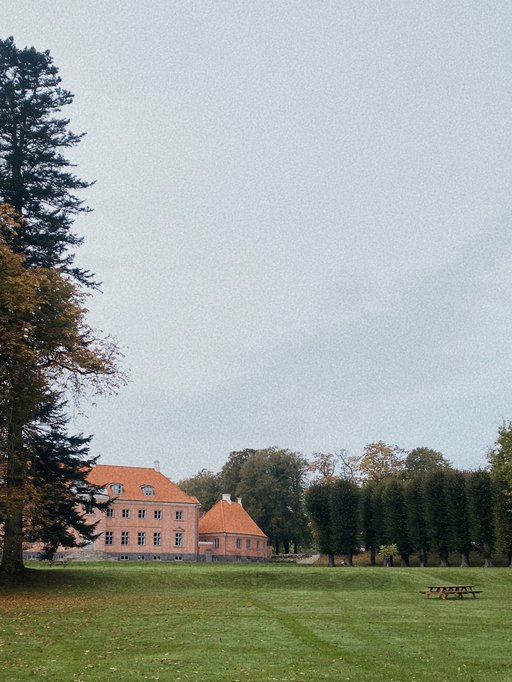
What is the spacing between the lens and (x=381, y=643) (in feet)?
60.6

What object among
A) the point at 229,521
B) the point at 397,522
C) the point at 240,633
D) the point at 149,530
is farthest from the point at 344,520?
the point at 240,633

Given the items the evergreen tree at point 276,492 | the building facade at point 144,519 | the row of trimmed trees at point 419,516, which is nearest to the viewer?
the row of trimmed trees at point 419,516

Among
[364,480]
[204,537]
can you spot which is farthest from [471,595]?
[204,537]

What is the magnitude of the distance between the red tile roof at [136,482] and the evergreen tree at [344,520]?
23821mm

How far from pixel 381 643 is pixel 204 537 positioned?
3026 inches

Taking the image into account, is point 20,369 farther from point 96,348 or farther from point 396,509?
point 396,509

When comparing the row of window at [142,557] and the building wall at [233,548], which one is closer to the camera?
the row of window at [142,557]

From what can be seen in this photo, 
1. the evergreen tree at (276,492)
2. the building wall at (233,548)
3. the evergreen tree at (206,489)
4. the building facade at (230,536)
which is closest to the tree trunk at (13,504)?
the building facade at (230,536)

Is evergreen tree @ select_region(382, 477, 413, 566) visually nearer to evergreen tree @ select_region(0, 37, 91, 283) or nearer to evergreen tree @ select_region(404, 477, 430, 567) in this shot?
evergreen tree @ select_region(404, 477, 430, 567)

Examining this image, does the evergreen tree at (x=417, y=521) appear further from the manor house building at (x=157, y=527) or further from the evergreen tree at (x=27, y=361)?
the evergreen tree at (x=27, y=361)

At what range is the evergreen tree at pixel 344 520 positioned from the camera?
68312 millimetres

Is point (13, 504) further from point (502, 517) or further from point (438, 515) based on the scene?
point (438, 515)

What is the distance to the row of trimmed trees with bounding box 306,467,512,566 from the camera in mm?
60344

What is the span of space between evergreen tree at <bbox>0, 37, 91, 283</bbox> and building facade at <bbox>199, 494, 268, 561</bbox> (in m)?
56.4
